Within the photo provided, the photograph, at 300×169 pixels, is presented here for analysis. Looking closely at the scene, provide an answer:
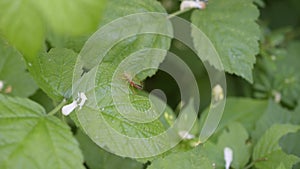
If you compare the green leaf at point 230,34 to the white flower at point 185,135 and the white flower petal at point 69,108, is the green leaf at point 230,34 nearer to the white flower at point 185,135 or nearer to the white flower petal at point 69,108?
the white flower at point 185,135

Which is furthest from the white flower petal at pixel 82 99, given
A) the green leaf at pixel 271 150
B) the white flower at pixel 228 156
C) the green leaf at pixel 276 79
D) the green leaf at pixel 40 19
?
the green leaf at pixel 276 79

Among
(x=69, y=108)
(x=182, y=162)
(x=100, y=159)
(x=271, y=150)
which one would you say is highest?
(x=69, y=108)

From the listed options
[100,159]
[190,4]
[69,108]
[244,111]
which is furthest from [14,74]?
[244,111]

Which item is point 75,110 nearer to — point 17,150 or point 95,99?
point 95,99

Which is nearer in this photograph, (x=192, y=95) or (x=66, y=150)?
(x=66, y=150)

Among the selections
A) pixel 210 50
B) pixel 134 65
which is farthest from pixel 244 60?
pixel 134 65

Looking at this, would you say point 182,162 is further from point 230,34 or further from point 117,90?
point 230,34
